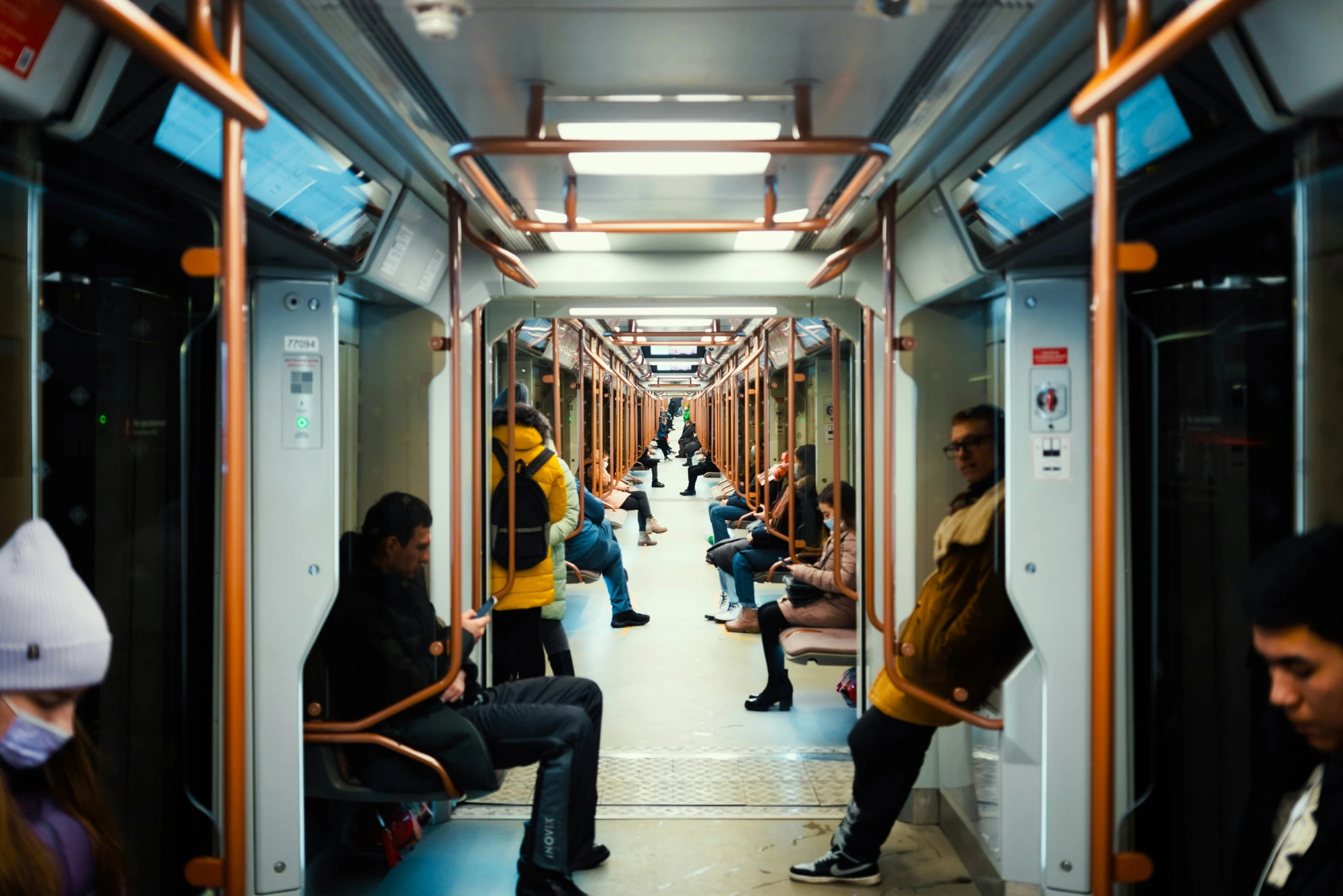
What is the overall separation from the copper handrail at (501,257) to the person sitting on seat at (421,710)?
91 centimetres

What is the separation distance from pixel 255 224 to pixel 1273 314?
8.38 feet

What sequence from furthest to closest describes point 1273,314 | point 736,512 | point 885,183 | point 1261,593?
point 736,512 < point 885,183 < point 1273,314 < point 1261,593

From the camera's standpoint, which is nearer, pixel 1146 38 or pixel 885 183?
pixel 1146 38

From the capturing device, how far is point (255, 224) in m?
2.59

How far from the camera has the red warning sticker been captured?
1527 millimetres

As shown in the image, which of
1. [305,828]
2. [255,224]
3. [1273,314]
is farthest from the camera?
[305,828]

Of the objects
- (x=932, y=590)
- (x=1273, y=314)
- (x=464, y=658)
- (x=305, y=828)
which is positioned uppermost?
(x=1273, y=314)

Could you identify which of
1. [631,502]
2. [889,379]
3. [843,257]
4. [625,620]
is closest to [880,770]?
[889,379]

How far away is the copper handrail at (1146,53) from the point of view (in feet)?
3.91

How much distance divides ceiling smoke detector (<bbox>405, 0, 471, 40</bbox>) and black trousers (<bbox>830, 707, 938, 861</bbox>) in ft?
8.77

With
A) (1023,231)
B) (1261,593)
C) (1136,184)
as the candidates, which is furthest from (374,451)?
(1261,593)

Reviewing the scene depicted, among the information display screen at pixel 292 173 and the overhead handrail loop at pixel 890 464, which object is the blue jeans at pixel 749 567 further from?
the information display screen at pixel 292 173

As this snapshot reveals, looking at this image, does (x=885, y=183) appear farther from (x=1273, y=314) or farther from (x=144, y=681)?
(x=144, y=681)

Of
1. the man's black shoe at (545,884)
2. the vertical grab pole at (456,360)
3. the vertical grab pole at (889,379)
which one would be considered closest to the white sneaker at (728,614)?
the man's black shoe at (545,884)
